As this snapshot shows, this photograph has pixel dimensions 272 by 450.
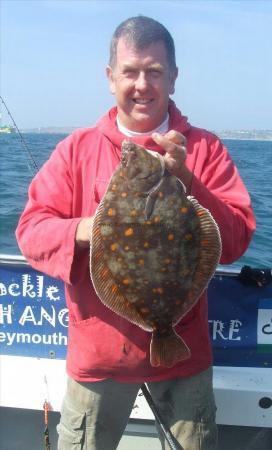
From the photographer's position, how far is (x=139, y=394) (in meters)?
3.34

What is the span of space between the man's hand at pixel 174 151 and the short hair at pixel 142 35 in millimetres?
581

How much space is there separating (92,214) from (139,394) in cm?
147

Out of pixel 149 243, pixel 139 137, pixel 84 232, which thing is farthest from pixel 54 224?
pixel 139 137

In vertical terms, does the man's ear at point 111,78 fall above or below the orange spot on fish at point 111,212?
above

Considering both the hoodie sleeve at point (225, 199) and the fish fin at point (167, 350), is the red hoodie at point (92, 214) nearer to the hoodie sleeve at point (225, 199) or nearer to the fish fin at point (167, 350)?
the hoodie sleeve at point (225, 199)

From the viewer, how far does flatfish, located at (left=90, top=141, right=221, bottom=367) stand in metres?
2.04

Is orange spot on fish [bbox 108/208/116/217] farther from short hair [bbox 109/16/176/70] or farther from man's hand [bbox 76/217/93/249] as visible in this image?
short hair [bbox 109/16/176/70]

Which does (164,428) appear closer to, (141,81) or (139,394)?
(139,394)

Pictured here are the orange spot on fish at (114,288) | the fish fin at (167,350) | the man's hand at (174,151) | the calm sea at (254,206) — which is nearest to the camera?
the man's hand at (174,151)

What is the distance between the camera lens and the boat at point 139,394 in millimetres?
3350

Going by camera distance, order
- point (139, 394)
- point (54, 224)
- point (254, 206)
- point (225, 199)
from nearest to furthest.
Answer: point (54, 224), point (225, 199), point (139, 394), point (254, 206)

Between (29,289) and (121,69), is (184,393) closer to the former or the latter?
(29,289)

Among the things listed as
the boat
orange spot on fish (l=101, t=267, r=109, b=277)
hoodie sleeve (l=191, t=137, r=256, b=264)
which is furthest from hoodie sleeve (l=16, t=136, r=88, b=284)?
the boat

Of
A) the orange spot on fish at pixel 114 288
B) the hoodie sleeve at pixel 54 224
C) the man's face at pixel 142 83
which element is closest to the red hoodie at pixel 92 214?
the hoodie sleeve at pixel 54 224
